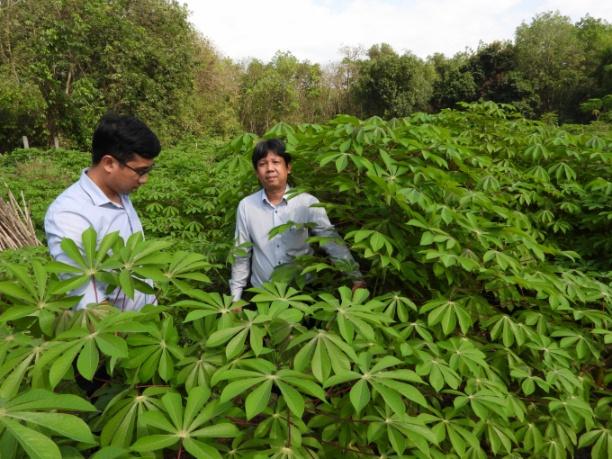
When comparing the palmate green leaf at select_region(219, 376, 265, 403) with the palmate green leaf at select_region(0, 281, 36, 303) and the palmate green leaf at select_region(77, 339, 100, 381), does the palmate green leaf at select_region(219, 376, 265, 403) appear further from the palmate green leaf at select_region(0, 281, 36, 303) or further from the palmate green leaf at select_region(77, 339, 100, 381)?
the palmate green leaf at select_region(0, 281, 36, 303)

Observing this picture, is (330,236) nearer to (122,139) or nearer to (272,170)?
(272,170)

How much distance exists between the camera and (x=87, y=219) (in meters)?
1.42

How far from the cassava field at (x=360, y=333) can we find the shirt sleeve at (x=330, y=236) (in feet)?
0.25

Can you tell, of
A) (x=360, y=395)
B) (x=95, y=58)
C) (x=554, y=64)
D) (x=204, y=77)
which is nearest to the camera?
(x=360, y=395)

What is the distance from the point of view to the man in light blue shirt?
1.40 meters

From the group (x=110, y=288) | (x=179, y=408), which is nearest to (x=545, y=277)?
(x=179, y=408)

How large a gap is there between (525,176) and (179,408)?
2810 mm

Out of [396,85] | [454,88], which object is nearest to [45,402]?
[396,85]

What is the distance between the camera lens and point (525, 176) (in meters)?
2.85

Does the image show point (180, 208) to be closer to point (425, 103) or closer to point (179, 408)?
point (179, 408)

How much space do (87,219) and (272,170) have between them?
2.90 ft

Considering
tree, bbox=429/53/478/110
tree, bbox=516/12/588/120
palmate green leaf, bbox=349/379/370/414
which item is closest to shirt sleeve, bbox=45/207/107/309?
palmate green leaf, bbox=349/379/370/414

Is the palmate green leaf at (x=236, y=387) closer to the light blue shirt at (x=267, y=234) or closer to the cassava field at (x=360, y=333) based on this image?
the cassava field at (x=360, y=333)

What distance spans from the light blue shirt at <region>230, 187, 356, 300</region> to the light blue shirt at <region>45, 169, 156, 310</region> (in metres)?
0.60
